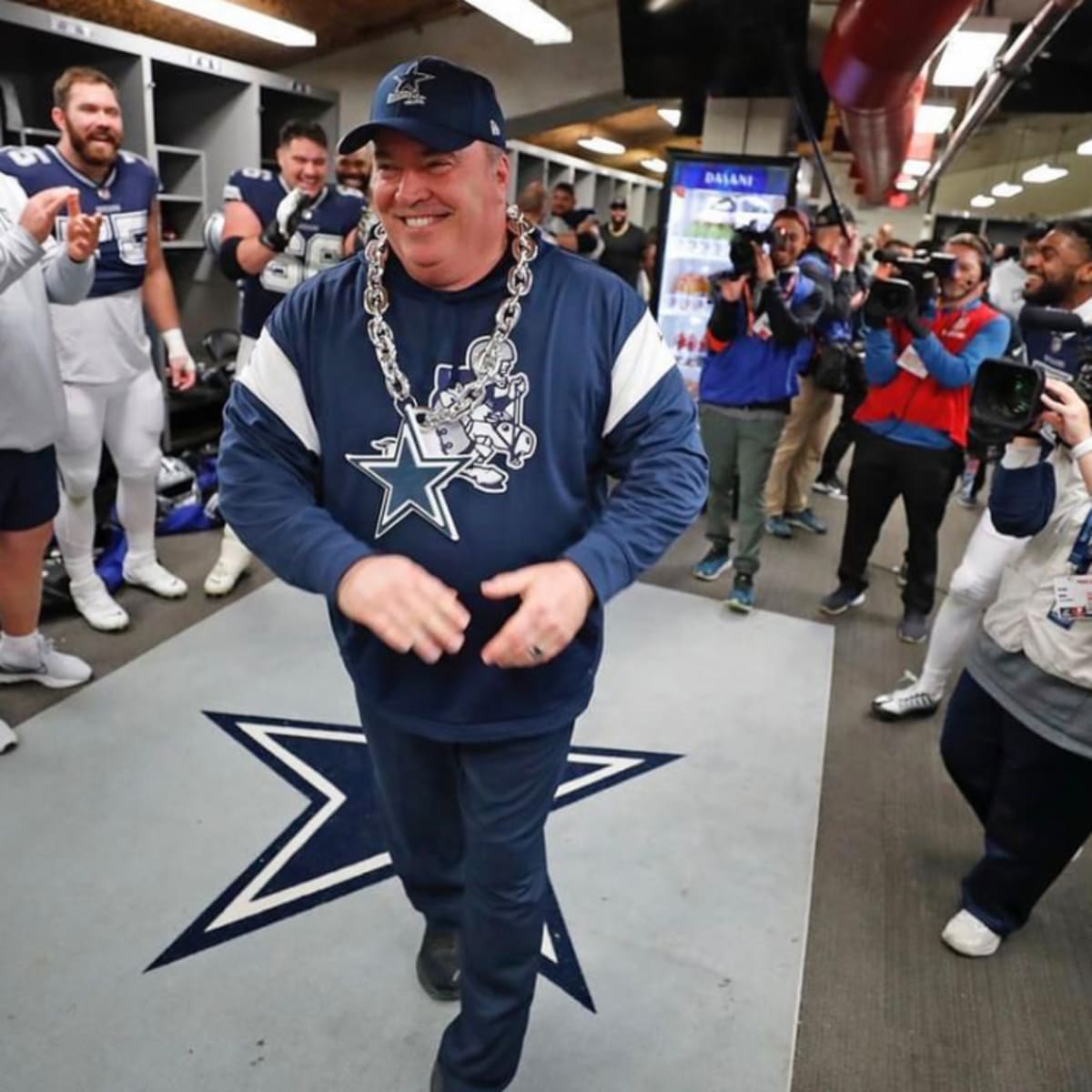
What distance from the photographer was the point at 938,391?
2998 millimetres

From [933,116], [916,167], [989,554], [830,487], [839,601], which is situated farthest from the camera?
[916,167]

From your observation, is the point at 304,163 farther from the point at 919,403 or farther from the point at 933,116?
the point at 933,116

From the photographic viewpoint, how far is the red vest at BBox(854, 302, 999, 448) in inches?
115

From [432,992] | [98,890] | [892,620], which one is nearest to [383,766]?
[432,992]

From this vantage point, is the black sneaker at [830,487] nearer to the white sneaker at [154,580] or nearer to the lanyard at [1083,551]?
the white sneaker at [154,580]

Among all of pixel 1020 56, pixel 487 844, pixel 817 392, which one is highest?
pixel 1020 56

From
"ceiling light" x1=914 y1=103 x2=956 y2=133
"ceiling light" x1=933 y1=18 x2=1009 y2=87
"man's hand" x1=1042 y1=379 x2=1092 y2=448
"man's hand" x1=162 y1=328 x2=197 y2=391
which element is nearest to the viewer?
"man's hand" x1=1042 y1=379 x2=1092 y2=448

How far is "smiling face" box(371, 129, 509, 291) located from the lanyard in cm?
117

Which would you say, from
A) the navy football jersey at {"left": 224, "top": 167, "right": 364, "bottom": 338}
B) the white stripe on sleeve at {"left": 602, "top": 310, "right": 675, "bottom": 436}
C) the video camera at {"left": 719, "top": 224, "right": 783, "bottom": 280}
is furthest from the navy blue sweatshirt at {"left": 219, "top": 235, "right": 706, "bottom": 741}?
the video camera at {"left": 719, "top": 224, "right": 783, "bottom": 280}

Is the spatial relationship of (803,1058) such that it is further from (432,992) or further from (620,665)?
(620,665)

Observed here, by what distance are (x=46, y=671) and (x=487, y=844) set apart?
6.30ft

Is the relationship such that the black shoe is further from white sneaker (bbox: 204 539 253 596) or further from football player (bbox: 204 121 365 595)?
white sneaker (bbox: 204 539 253 596)

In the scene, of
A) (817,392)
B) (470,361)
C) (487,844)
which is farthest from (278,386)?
(817,392)

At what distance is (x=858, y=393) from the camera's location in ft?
14.9
